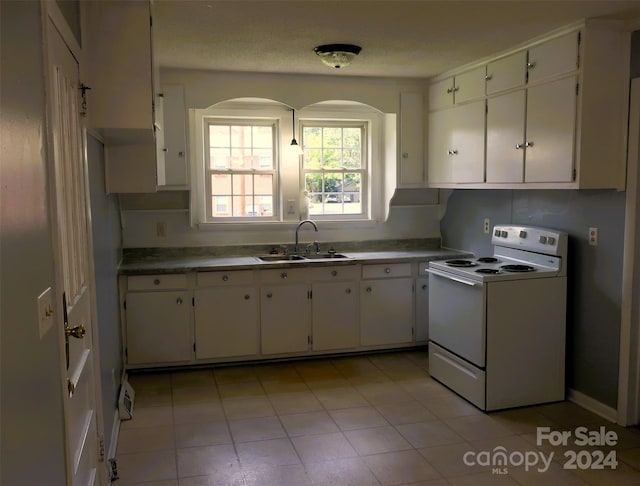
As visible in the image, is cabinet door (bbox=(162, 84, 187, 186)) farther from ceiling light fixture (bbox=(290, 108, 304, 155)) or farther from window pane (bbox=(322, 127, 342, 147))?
window pane (bbox=(322, 127, 342, 147))

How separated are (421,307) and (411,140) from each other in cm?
144

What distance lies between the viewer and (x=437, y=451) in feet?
10.1

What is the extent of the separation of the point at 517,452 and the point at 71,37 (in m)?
2.91

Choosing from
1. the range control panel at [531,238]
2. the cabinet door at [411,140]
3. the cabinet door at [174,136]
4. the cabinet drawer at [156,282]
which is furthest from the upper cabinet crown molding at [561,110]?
the cabinet drawer at [156,282]

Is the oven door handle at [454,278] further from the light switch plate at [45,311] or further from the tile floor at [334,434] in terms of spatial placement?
the light switch plate at [45,311]

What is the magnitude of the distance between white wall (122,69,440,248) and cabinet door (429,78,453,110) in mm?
131

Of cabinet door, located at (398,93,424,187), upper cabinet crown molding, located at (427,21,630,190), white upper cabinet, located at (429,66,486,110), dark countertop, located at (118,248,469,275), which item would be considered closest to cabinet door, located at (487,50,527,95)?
upper cabinet crown molding, located at (427,21,630,190)

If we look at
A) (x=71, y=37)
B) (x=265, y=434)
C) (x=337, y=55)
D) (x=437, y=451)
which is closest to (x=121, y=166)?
(x=71, y=37)

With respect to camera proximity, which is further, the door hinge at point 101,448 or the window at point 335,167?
the window at point 335,167

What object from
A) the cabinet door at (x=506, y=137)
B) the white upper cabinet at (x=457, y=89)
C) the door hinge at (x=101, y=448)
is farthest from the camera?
the white upper cabinet at (x=457, y=89)

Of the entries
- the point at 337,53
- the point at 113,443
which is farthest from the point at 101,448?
the point at 337,53

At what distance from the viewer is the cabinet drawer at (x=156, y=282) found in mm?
4195

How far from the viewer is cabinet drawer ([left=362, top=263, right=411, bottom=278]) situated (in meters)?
4.68

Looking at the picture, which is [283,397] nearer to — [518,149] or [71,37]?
[518,149]
